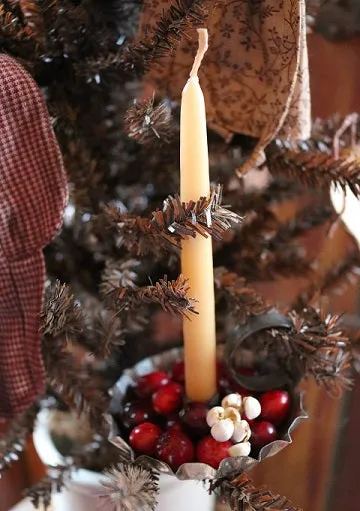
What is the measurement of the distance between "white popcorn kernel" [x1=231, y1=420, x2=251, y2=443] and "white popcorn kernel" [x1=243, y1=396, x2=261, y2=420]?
1 cm

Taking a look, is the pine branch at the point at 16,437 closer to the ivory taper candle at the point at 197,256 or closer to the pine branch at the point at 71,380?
the pine branch at the point at 71,380

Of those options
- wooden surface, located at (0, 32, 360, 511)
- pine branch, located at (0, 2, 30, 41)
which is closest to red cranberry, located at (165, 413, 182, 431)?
wooden surface, located at (0, 32, 360, 511)

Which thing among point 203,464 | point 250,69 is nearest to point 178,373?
point 203,464

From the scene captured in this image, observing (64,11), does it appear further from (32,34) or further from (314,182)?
(314,182)

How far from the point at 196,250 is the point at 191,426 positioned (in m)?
0.14

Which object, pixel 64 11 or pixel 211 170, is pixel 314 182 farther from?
pixel 64 11

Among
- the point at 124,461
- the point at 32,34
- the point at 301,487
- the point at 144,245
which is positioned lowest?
the point at 301,487

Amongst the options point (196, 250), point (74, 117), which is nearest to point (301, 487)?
point (196, 250)

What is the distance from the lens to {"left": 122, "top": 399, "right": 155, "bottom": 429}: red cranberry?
0.48m

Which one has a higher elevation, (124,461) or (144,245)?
(144,245)

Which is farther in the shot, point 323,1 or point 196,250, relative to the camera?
point 323,1

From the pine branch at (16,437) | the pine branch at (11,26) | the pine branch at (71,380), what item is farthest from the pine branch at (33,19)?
the pine branch at (16,437)

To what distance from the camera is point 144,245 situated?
0.44 metres

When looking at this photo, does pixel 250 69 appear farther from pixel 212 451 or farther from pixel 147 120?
pixel 212 451
